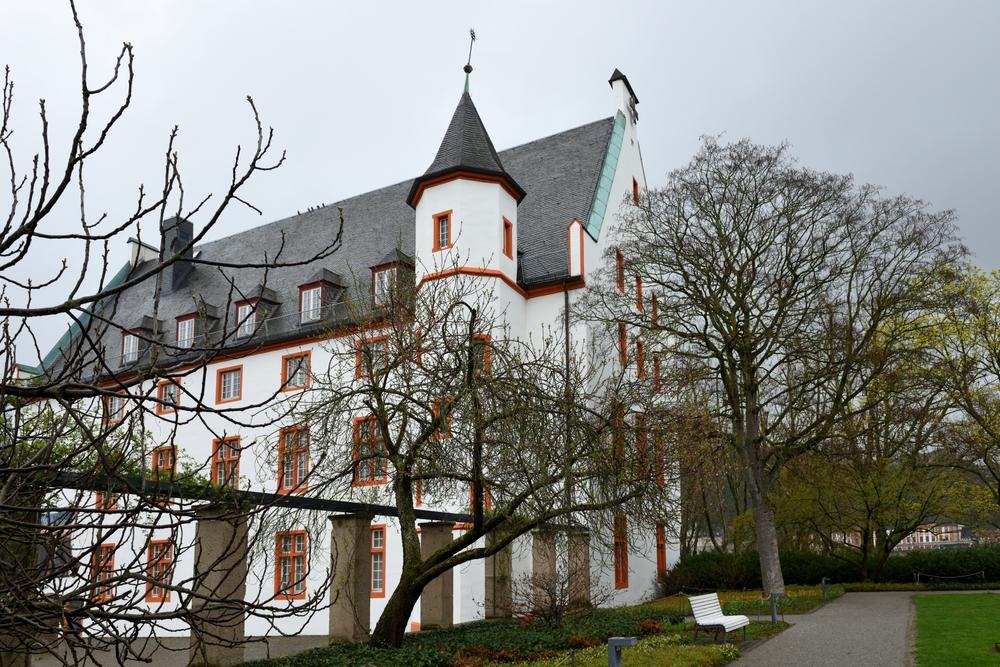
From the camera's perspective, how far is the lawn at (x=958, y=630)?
1152 cm

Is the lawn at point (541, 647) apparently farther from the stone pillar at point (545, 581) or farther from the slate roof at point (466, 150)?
the slate roof at point (466, 150)

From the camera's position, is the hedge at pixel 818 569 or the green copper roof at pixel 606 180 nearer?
the green copper roof at pixel 606 180

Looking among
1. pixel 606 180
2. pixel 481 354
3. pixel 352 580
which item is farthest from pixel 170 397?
pixel 606 180

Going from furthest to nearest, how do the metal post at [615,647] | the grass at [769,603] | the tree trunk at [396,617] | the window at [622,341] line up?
the window at [622,341] < the grass at [769,603] < the tree trunk at [396,617] < the metal post at [615,647]

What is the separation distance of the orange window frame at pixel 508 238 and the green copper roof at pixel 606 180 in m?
2.38

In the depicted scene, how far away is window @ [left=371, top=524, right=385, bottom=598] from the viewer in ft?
83.5

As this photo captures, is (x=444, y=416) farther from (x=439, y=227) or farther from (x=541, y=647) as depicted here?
(x=439, y=227)

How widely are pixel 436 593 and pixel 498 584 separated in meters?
3.59

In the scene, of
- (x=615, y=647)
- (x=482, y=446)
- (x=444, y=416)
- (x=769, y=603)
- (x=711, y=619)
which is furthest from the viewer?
(x=769, y=603)

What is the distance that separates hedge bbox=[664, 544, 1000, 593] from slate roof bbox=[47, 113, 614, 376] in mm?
11144

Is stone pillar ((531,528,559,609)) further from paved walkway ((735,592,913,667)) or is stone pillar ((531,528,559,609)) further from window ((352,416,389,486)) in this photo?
paved walkway ((735,592,913,667))

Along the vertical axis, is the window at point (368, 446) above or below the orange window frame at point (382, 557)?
above

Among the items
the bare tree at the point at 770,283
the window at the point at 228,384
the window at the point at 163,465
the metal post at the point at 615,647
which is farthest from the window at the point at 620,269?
the metal post at the point at 615,647

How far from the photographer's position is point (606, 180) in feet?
95.9
